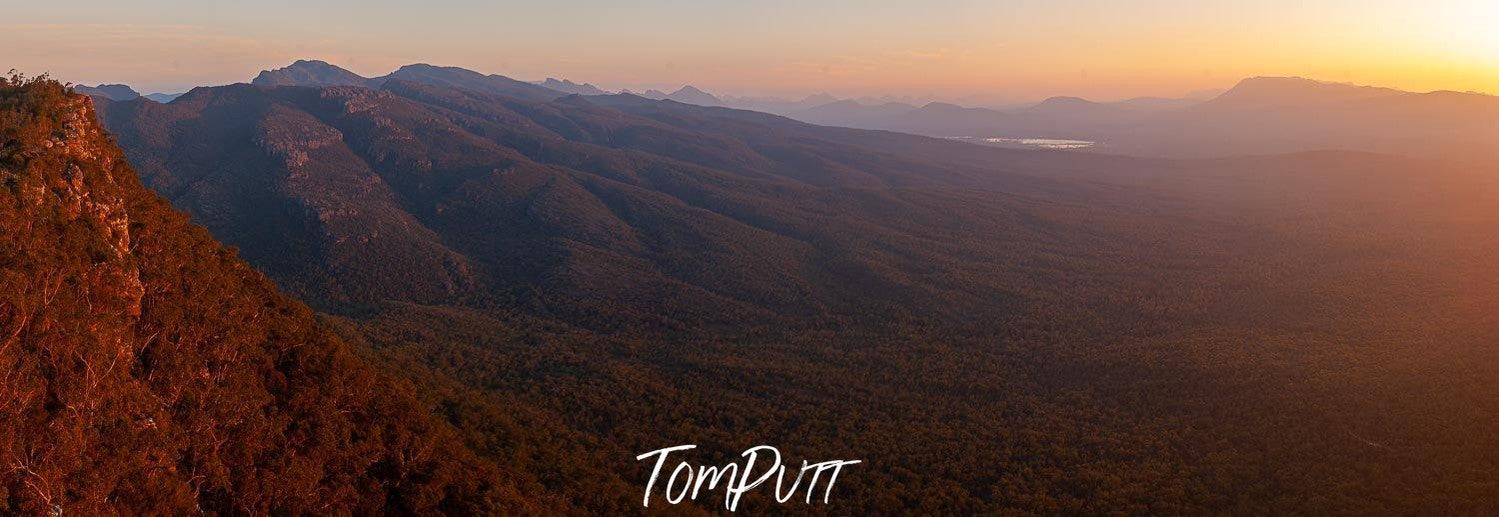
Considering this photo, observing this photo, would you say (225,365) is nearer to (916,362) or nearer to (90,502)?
(90,502)

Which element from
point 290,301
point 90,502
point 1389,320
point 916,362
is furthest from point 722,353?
point 1389,320

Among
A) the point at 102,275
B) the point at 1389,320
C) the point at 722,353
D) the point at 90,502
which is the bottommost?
the point at 722,353

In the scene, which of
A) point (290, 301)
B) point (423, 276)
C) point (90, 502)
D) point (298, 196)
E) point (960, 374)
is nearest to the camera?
point (90, 502)

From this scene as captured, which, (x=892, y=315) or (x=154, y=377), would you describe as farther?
(x=892, y=315)

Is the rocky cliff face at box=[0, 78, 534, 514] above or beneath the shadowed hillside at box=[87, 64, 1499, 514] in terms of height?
above

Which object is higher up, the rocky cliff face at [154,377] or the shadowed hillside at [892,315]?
the rocky cliff face at [154,377]

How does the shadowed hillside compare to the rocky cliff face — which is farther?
the shadowed hillside

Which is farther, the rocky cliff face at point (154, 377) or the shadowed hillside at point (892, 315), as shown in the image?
the shadowed hillside at point (892, 315)

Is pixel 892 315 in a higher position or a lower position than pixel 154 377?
lower
